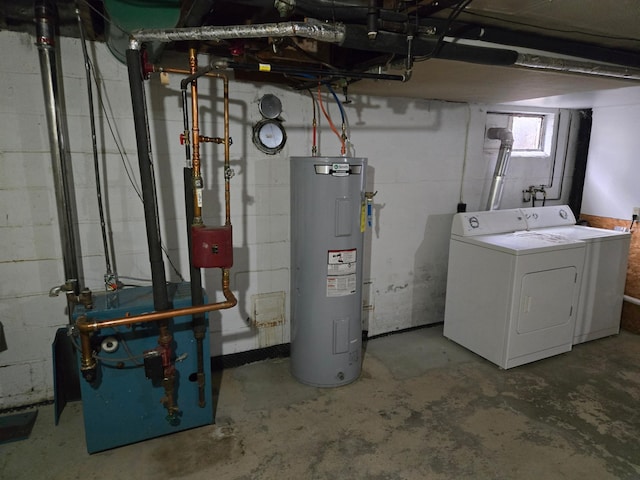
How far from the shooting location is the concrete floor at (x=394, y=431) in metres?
1.99

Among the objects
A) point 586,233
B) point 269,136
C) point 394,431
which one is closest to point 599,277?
point 586,233

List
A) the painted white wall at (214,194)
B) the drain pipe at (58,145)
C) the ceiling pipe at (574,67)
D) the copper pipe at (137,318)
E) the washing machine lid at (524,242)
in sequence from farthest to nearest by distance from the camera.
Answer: the washing machine lid at (524,242) → the painted white wall at (214,194) → the ceiling pipe at (574,67) → the drain pipe at (58,145) → the copper pipe at (137,318)

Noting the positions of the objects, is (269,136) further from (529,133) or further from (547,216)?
(529,133)

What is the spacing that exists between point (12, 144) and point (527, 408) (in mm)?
3204

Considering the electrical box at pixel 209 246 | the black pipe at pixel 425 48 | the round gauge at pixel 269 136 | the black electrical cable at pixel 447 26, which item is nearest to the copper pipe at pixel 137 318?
Result: the electrical box at pixel 209 246


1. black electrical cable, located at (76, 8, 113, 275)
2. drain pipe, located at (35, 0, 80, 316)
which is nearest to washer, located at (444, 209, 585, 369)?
black electrical cable, located at (76, 8, 113, 275)

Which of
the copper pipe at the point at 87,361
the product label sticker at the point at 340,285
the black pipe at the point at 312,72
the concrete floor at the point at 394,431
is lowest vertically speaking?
the concrete floor at the point at 394,431

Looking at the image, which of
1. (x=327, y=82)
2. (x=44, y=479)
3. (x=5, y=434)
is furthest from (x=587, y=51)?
(x=5, y=434)

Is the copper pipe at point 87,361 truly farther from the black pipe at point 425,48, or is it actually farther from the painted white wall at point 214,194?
the black pipe at point 425,48

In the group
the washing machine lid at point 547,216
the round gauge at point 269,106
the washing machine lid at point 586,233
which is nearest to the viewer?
the round gauge at point 269,106

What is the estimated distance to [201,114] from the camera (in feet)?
8.19

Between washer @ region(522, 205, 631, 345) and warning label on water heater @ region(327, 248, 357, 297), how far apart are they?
1866mm

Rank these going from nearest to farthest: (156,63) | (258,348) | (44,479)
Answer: (44,479) < (156,63) < (258,348)

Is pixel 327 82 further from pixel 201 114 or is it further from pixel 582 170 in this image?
pixel 582 170
